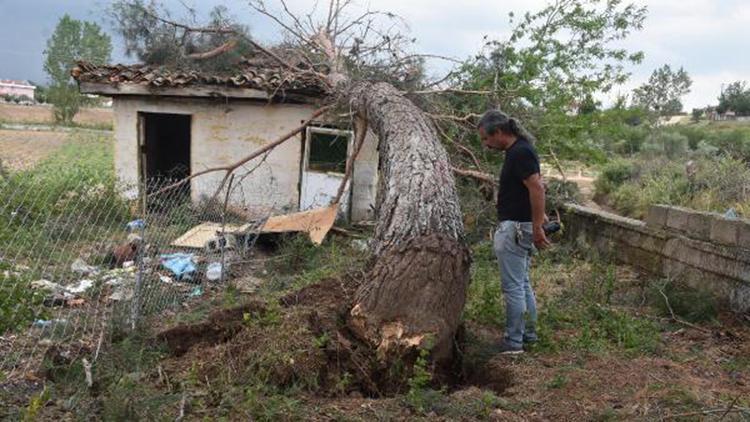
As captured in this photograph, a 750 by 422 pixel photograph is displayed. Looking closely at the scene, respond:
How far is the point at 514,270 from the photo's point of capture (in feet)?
14.0

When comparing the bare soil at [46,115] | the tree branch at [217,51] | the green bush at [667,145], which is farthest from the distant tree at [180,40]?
the bare soil at [46,115]

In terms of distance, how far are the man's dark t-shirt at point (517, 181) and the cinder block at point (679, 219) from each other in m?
2.61

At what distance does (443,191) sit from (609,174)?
15.0 meters

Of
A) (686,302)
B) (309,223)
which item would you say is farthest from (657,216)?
(309,223)

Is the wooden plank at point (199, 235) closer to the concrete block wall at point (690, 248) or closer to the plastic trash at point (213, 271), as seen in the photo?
the plastic trash at point (213, 271)

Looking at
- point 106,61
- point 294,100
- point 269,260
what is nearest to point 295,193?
point 294,100

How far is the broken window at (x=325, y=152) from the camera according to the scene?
10680mm

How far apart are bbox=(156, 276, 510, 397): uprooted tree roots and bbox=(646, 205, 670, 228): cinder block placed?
3.35m

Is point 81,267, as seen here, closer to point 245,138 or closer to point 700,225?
point 245,138

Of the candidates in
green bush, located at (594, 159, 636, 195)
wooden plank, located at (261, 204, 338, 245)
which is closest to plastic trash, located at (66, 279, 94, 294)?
wooden plank, located at (261, 204, 338, 245)

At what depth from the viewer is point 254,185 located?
1091cm

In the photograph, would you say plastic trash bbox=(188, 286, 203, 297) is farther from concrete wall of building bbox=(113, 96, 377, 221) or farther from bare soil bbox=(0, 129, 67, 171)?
bare soil bbox=(0, 129, 67, 171)

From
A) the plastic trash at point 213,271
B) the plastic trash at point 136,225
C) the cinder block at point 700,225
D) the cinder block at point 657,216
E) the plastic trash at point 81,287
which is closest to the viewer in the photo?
the plastic trash at point 136,225

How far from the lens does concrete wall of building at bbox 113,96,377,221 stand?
10648 mm
